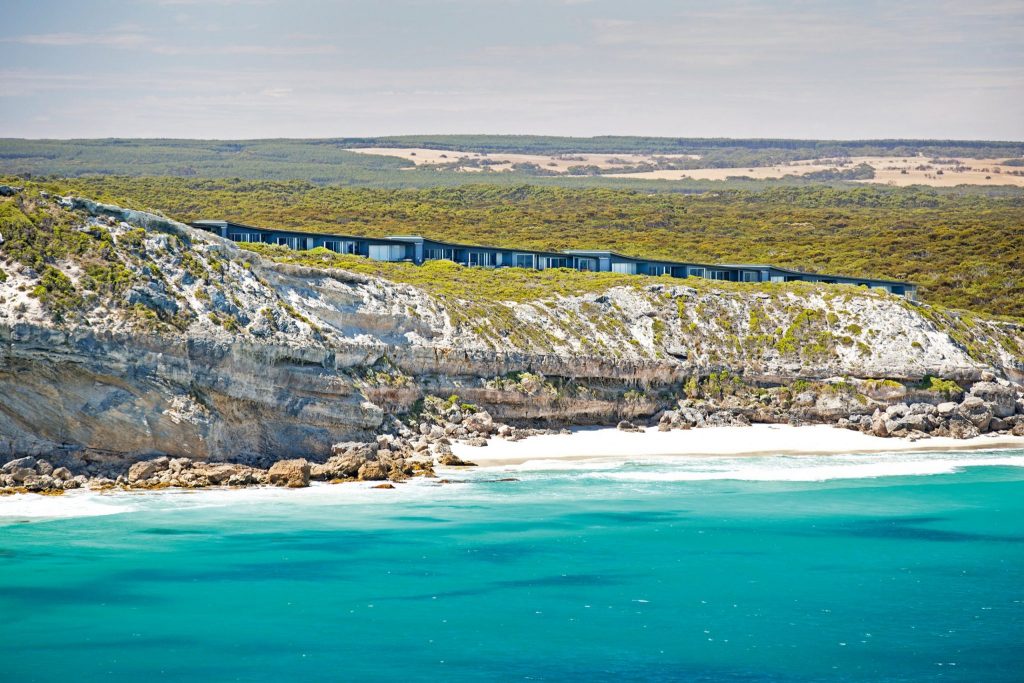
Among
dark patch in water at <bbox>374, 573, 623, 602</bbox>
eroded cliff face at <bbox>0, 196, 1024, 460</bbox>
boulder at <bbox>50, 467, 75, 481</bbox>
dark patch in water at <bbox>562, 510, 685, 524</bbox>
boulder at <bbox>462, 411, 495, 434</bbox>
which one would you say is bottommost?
dark patch in water at <bbox>562, 510, 685, 524</bbox>

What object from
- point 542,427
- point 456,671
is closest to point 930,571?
point 456,671

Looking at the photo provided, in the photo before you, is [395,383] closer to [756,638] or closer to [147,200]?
[756,638]

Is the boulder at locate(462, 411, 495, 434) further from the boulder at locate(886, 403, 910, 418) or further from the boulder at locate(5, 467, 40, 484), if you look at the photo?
the boulder at locate(886, 403, 910, 418)

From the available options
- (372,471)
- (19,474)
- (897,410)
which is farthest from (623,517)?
(897,410)

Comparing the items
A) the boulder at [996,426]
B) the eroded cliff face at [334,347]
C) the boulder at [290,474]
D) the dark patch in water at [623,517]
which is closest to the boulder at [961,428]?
the boulder at [996,426]

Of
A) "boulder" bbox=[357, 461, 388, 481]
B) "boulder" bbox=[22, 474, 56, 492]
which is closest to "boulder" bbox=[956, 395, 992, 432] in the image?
"boulder" bbox=[357, 461, 388, 481]

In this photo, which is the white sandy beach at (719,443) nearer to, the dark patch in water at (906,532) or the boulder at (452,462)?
the boulder at (452,462)

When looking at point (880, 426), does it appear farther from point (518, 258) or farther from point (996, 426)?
point (518, 258)
